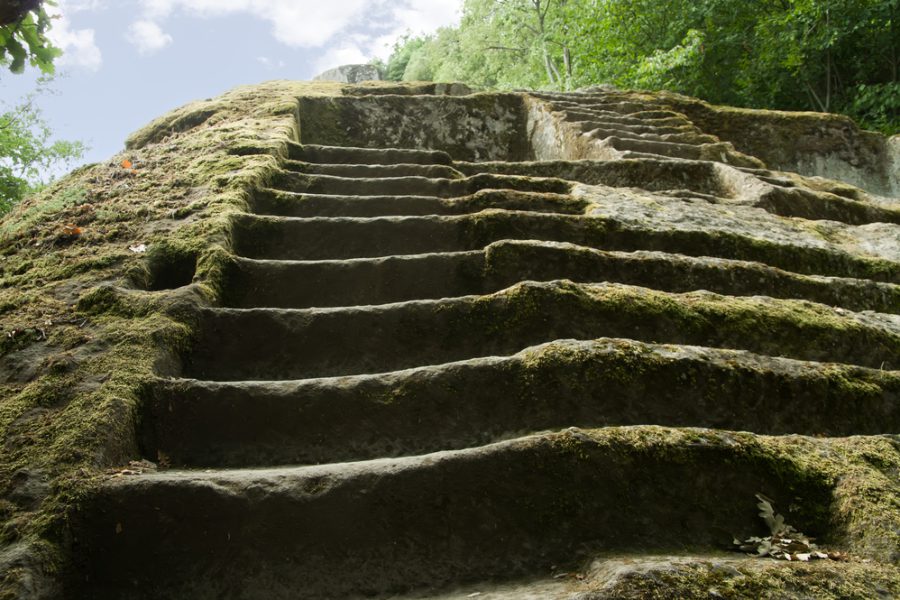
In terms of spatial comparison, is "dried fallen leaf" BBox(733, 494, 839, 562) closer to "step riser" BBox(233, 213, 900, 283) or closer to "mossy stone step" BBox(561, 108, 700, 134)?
"step riser" BBox(233, 213, 900, 283)

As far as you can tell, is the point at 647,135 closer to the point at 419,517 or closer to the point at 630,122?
the point at 630,122

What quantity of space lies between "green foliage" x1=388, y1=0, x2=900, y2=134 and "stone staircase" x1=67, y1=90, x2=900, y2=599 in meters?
10.7

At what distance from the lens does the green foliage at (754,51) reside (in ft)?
40.3

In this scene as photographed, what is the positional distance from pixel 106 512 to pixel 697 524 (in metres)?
1.75

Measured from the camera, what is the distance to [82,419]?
6.43 ft

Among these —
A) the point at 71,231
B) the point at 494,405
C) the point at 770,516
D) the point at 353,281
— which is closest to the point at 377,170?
the point at 353,281

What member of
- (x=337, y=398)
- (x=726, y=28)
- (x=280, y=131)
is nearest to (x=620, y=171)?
→ (x=280, y=131)

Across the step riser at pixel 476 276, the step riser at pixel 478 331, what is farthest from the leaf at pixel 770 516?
the step riser at pixel 476 276

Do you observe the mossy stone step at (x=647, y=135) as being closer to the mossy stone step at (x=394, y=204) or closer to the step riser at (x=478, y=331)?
the mossy stone step at (x=394, y=204)

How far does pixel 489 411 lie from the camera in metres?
2.22

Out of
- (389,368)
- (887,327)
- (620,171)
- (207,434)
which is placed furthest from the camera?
(620,171)

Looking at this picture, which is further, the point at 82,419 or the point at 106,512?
the point at 82,419

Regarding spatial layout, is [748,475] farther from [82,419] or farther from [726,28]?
[726,28]

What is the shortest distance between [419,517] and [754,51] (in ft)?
51.1
